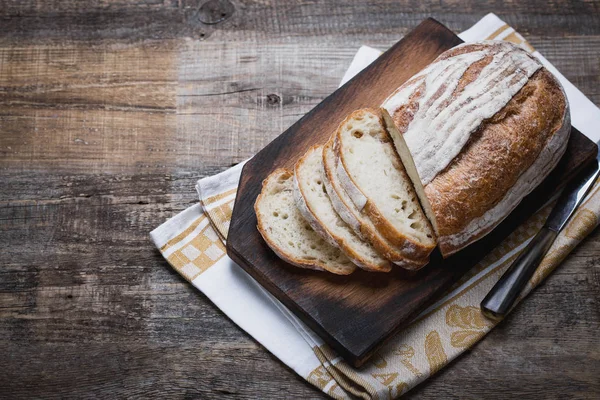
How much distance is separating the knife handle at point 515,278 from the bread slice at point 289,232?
2.20 feet

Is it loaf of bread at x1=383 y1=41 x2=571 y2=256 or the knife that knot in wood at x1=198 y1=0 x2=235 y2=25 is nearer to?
loaf of bread at x1=383 y1=41 x2=571 y2=256

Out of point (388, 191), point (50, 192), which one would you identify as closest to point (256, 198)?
point (388, 191)

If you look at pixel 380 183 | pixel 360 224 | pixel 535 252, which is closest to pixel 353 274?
pixel 360 224

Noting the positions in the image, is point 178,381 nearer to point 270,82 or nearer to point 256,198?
point 256,198

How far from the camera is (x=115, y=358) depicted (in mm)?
3150

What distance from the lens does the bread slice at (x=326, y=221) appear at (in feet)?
9.57

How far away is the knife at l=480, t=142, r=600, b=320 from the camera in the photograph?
10.1 feet

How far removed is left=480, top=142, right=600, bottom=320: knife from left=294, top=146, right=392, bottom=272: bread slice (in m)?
0.55

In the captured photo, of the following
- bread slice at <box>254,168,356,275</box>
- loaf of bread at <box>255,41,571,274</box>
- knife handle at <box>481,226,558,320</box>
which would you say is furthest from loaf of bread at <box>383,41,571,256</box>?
bread slice at <box>254,168,356,275</box>

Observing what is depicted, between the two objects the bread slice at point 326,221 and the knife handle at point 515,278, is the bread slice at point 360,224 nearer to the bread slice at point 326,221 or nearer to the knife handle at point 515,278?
the bread slice at point 326,221

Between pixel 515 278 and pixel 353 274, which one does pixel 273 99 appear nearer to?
pixel 353 274

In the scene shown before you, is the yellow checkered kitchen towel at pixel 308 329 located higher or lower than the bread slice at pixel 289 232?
lower

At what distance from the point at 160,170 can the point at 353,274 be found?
1.24 metres

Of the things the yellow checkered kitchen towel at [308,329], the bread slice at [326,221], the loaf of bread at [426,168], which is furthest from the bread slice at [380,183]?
the yellow checkered kitchen towel at [308,329]
